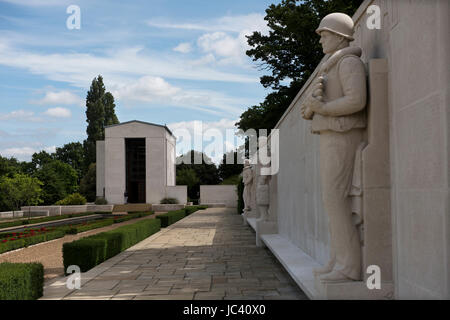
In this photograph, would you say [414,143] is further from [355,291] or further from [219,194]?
[219,194]

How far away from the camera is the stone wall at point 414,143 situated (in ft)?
9.61

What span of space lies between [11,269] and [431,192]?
4894mm

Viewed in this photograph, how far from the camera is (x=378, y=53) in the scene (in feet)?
13.7

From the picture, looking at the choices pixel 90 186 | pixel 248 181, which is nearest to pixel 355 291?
pixel 248 181

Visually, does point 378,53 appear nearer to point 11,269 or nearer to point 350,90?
point 350,90

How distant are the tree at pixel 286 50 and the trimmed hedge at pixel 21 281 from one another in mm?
17919

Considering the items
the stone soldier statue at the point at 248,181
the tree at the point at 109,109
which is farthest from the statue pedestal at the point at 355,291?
the tree at the point at 109,109

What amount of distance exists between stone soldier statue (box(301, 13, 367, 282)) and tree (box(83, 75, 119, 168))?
58619mm

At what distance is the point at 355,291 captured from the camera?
3.98m

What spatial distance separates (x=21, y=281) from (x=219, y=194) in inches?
1837

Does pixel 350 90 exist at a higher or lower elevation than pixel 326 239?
higher

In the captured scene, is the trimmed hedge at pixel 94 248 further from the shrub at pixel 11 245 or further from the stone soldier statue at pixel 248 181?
the stone soldier statue at pixel 248 181

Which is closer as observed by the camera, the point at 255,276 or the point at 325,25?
the point at 325,25
